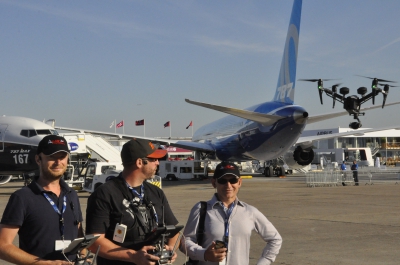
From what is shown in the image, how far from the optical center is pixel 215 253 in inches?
189

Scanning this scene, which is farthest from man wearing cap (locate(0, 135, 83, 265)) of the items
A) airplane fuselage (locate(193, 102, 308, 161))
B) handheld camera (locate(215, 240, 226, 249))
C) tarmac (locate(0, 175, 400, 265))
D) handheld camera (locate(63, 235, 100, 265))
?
airplane fuselage (locate(193, 102, 308, 161))

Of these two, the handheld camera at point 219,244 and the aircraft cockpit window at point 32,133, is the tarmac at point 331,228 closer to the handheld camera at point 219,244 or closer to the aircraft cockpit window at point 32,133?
the aircraft cockpit window at point 32,133

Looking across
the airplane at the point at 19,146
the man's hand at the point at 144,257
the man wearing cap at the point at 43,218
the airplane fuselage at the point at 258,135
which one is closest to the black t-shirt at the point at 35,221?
the man wearing cap at the point at 43,218

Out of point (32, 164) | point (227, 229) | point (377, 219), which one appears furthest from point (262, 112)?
point (227, 229)

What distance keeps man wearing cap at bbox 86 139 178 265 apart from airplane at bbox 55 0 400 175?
19702 mm

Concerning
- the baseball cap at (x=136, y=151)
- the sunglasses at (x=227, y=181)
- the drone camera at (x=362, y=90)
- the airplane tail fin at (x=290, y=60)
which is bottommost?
the sunglasses at (x=227, y=181)

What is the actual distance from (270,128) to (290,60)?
18.8ft

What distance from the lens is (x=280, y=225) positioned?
14453mm

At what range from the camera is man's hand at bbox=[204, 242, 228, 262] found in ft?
15.8

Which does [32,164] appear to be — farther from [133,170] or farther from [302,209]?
[133,170]

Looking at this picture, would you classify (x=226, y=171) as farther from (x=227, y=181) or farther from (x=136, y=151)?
(x=136, y=151)

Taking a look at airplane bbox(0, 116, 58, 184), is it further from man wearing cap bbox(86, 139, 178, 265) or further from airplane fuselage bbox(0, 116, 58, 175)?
man wearing cap bbox(86, 139, 178, 265)

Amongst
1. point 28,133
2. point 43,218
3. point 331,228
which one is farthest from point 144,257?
point 28,133

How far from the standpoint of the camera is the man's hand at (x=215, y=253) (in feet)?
15.8
